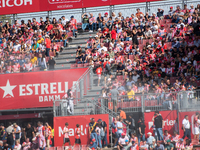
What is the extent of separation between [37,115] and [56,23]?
20.9ft

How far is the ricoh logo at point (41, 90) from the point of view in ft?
66.6

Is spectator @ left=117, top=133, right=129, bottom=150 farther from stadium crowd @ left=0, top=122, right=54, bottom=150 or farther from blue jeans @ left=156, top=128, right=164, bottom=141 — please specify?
stadium crowd @ left=0, top=122, right=54, bottom=150

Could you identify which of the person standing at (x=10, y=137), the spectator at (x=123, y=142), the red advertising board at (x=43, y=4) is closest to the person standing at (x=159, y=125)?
the spectator at (x=123, y=142)

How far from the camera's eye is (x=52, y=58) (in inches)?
859

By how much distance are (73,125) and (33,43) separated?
9.21m

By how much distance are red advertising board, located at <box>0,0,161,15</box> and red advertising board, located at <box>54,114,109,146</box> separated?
10.0m

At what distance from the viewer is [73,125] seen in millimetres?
16672

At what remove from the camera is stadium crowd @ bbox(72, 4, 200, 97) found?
18.4 m

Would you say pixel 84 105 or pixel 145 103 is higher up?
pixel 145 103

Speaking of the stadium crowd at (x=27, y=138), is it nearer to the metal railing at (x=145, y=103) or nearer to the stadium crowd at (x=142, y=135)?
the metal railing at (x=145, y=103)

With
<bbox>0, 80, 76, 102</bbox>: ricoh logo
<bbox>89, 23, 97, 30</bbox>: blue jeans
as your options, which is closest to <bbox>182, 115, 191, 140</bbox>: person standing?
Answer: <bbox>0, 80, 76, 102</bbox>: ricoh logo

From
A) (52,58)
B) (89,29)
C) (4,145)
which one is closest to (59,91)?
(52,58)

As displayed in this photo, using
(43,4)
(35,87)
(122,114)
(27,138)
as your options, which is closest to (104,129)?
(122,114)

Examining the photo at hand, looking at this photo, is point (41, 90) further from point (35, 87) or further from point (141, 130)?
point (141, 130)
